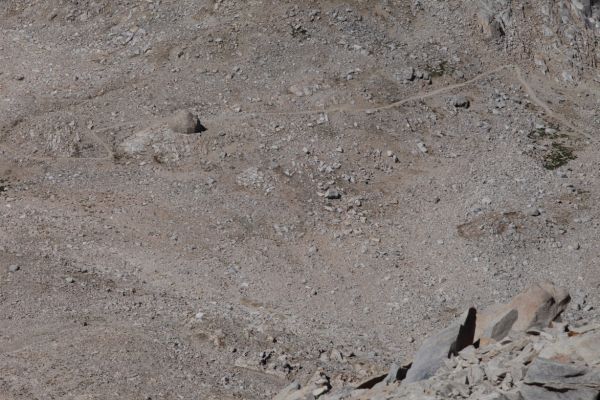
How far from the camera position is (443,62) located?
189 feet

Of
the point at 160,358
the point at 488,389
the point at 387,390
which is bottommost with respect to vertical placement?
the point at 160,358

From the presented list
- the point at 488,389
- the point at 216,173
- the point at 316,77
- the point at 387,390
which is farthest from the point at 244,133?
the point at 488,389

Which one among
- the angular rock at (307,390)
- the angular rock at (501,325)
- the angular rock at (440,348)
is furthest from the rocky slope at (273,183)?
the angular rock at (501,325)

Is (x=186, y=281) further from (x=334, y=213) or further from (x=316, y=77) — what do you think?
(x=316, y=77)

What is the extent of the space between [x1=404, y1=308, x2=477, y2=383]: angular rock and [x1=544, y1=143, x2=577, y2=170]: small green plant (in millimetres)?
24526

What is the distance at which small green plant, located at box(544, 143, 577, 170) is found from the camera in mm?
49500

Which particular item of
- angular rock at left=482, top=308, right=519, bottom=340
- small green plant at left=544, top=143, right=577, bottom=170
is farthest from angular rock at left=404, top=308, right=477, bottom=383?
small green plant at left=544, top=143, right=577, bottom=170

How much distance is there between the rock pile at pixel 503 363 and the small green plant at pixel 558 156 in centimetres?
2311

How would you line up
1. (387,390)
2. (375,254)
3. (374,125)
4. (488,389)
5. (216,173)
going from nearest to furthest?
(488,389), (387,390), (375,254), (216,173), (374,125)

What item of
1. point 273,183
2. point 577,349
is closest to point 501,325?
point 577,349

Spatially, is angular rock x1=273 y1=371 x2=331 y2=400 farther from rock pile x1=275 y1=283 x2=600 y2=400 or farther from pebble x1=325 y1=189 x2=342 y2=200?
pebble x1=325 y1=189 x2=342 y2=200

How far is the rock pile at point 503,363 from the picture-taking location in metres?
21.6

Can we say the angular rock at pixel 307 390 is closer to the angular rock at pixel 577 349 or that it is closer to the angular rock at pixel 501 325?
the angular rock at pixel 501 325

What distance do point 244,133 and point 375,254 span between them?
12.0 meters
